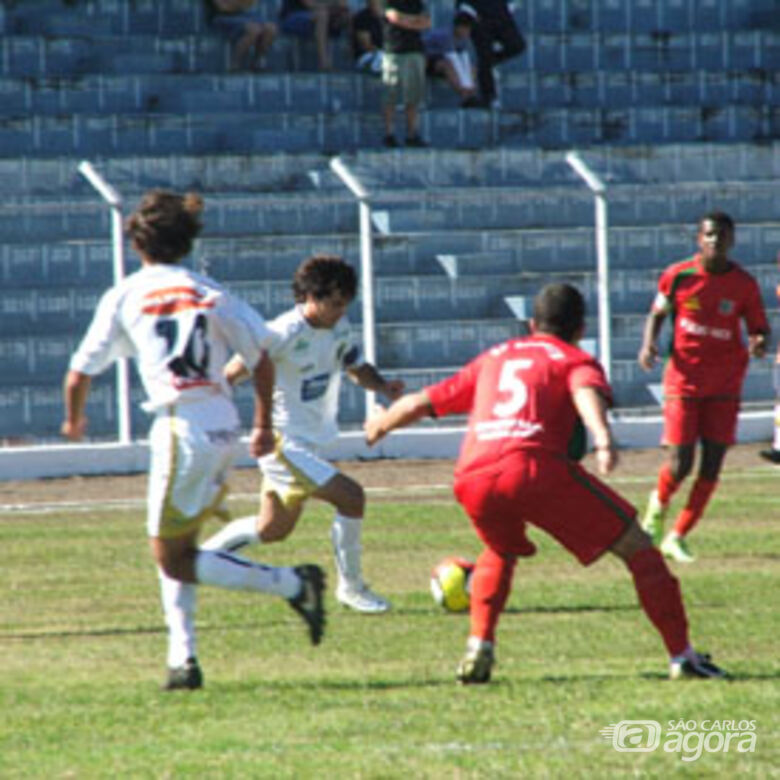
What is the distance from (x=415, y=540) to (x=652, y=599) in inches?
239

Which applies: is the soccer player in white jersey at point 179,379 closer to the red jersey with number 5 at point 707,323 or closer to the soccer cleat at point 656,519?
the soccer cleat at point 656,519

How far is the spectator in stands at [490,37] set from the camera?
26.4 meters

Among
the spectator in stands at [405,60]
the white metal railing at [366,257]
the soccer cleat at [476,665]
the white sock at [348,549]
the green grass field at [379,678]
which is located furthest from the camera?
the spectator in stands at [405,60]

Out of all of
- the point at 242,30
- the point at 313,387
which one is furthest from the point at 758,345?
the point at 242,30

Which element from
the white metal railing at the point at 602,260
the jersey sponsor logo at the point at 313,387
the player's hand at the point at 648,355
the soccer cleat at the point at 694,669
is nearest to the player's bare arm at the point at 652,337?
the player's hand at the point at 648,355

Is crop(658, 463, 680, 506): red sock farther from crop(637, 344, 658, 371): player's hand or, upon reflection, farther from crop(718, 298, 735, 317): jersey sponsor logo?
crop(718, 298, 735, 317): jersey sponsor logo

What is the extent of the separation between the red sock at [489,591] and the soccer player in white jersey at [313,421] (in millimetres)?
2348

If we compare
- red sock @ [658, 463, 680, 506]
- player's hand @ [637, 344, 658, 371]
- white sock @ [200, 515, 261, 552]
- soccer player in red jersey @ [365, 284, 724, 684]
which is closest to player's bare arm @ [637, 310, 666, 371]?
player's hand @ [637, 344, 658, 371]

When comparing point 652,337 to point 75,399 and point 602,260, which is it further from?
point 602,260

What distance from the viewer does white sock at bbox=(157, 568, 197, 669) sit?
28.8ft

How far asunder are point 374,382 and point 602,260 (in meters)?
9.99

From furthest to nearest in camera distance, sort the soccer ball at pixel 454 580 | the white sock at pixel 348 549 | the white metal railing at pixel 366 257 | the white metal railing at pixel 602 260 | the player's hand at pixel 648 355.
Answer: the white metal railing at pixel 602 260 < the white metal railing at pixel 366 257 < the player's hand at pixel 648 355 < the white sock at pixel 348 549 < the soccer ball at pixel 454 580

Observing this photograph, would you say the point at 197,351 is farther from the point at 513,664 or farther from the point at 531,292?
the point at 531,292

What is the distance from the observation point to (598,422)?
821cm
